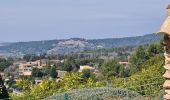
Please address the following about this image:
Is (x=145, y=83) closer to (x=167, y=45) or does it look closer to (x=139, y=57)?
(x=167, y=45)

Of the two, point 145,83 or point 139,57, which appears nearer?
point 145,83

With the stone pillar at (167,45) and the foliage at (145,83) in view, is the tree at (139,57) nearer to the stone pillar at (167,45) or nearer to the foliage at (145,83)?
the foliage at (145,83)

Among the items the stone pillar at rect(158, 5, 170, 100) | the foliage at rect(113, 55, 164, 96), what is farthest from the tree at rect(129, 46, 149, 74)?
the stone pillar at rect(158, 5, 170, 100)

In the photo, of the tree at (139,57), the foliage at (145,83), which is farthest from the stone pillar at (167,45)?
the tree at (139,57)

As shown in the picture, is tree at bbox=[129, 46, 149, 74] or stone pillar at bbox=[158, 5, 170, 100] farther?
tree at bbox=[129, 46, 149, 74]

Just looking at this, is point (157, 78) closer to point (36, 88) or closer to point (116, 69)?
point (36, 88)

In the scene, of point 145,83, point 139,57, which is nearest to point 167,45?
point 145,83

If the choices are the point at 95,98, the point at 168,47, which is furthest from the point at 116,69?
the point at 168,47

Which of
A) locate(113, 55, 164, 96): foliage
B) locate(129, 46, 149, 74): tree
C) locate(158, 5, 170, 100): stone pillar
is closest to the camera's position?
locate(158, 5, 170, 100): stone pillar

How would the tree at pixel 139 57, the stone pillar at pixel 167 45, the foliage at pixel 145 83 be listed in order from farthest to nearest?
the tree at pixel 139 57
the foliage at pixel 145 83
the stone pillar at pixel 167 45

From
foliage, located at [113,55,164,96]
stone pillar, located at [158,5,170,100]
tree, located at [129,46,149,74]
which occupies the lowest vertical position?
tree, located at [129,46,149,74]

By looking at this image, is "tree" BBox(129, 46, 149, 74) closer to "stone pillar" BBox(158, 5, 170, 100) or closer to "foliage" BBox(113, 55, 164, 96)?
"foliage" BBox(113, 55, 164, 96)

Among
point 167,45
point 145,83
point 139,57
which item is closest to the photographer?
point 167,45

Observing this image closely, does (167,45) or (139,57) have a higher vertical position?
(167,45)
